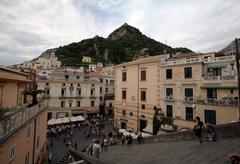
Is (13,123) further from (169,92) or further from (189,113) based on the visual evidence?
(169,92)

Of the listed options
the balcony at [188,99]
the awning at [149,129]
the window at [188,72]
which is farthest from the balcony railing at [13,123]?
the window at [188,72]

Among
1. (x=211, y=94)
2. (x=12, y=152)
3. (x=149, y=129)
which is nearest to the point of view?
(x=12, y=152)

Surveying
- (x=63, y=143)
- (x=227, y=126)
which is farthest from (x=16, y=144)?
(x=63, y=143)

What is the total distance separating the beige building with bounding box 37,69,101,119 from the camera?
40875 millimetres

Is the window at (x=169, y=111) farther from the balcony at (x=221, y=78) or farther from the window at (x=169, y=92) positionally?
the balcony at (x=221, y=78)

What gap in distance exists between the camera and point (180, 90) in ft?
83.2

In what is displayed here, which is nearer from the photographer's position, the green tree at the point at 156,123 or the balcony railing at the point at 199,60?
the balcony railing at the point at 199,60

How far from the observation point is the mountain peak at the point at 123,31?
6510 inches

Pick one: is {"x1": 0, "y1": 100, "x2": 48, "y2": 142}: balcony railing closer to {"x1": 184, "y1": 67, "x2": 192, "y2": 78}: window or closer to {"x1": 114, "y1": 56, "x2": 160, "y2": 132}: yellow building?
{"x1": 184, "y1": 67, "x2": 192, "y2": 78}: window

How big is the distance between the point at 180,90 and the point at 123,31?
151 m

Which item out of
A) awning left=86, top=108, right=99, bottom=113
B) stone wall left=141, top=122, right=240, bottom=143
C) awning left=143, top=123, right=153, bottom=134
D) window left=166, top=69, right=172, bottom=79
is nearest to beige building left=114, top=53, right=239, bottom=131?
window left=166, top=69, right=172, bottom=79

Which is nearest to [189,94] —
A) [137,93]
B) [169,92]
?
[169,92]

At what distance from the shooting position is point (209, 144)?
10.7 metres

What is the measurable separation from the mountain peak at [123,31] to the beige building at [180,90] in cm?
13540
